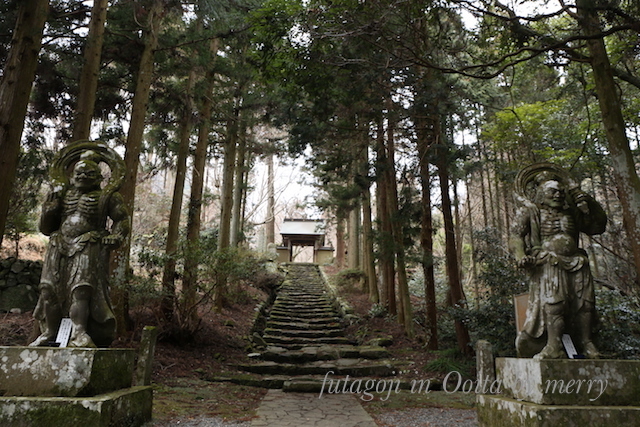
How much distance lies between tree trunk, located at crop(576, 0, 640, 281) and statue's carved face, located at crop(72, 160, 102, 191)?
221 inches

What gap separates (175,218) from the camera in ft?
27.6

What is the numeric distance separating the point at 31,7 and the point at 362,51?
188 inches

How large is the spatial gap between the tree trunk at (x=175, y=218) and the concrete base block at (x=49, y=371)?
395 centimetres

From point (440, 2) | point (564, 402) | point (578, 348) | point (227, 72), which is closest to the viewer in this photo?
point (564, 402)

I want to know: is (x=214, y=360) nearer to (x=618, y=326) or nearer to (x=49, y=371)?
(x=49, y=371)

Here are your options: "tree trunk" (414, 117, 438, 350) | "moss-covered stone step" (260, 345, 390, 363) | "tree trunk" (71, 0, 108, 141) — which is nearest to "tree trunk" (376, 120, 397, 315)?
"tree trunk" (414, 117, 438, 350)

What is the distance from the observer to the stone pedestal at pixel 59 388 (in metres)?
2.91

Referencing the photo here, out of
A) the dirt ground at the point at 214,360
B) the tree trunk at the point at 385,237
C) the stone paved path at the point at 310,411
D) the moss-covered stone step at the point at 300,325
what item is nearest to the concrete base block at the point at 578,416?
the stone paved path at the point at 310,411

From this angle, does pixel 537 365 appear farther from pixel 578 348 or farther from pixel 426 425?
pixel 426 425

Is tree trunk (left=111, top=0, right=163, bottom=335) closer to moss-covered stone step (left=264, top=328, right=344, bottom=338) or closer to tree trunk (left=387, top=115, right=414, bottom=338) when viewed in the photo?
moss-covered stone step (left=264, top=328, right=344, bottom=338)

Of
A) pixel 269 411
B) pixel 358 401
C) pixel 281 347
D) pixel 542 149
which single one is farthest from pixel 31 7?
pixel 542 149

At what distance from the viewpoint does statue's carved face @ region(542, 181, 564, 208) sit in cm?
379

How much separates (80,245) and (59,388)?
1.20 meters

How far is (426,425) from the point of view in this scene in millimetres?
4359
